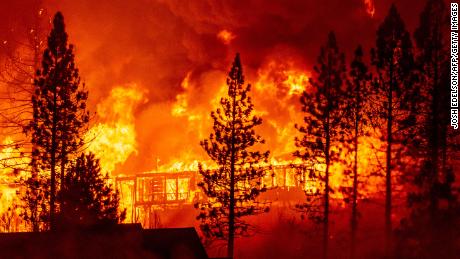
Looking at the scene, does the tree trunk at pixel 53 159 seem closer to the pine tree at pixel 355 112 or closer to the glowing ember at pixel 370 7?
the pine tree at pixel 355 112

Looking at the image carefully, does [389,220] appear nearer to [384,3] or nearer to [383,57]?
[383,57]

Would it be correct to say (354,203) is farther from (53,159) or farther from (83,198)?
(53,159)

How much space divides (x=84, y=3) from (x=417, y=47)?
30.0m

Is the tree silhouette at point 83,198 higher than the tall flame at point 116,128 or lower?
lower

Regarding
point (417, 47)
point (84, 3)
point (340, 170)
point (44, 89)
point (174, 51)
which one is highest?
point (84, 3)

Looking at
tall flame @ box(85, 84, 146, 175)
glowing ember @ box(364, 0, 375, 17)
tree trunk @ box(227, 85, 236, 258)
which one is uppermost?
glowing ember @ box(364, 0, 375, 17)

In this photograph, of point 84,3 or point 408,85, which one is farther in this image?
point 84,3

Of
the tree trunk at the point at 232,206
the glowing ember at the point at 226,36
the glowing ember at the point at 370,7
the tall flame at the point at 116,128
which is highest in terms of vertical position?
the glowing ember at the point at 370,7

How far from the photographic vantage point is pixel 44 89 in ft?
94.9

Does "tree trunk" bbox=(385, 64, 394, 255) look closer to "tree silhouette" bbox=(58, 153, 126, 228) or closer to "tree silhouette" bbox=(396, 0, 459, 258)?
"tree silhouette" bbox=(396, 0, 459, 258)

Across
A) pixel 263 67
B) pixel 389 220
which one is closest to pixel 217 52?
pixel 263 67

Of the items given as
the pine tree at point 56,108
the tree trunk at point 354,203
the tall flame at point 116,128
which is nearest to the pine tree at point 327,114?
the tree trunk at point 354,203

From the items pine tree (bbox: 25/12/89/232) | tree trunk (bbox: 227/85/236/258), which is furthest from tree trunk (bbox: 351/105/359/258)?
pine tree (bbox: 25/12/89/232)

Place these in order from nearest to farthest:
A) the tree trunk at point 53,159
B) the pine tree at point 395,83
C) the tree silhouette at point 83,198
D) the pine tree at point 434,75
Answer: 1. the tree silhouette at point 83,198
2. the tree trunk at point 53,159
3. the pine tree at point 395,83
4. the pine tree at point 434,75
